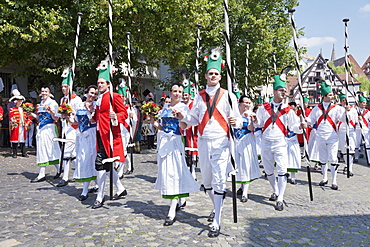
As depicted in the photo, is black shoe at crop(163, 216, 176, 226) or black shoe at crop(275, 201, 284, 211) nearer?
black shoe at crop(163, 216, 176, 226)

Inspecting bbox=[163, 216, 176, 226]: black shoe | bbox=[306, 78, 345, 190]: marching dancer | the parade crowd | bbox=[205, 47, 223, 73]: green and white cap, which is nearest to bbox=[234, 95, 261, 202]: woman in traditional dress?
the parade crowd

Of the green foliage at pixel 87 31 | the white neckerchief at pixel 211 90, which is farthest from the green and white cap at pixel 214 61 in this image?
the green foliage at pixel 87 31

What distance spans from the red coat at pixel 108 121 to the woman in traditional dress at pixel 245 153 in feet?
7.77

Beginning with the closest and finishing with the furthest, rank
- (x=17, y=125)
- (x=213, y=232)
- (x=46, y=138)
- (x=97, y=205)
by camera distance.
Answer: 1. (x=213, y=232)
2. (x=97, y=205)
3. (x=46, y=138)
4. (x=17, y=125)

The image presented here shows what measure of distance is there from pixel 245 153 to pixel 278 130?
84 cm

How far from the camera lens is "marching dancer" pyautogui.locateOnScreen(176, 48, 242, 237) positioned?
521cm

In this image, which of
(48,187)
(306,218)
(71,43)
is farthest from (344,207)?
(71,43)

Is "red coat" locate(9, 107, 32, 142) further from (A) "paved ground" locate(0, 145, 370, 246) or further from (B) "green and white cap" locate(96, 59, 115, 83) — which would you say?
(B) "green and white cap" locate(96, 59, 115, 83)

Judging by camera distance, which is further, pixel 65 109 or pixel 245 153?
pixel 65 109

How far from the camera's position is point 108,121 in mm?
6691

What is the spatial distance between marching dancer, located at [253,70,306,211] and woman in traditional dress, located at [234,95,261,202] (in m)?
0.26

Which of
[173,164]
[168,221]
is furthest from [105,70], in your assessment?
[168,221]

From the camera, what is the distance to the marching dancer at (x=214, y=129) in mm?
5207

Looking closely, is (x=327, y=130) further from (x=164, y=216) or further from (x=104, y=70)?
(x=104, y=70)
